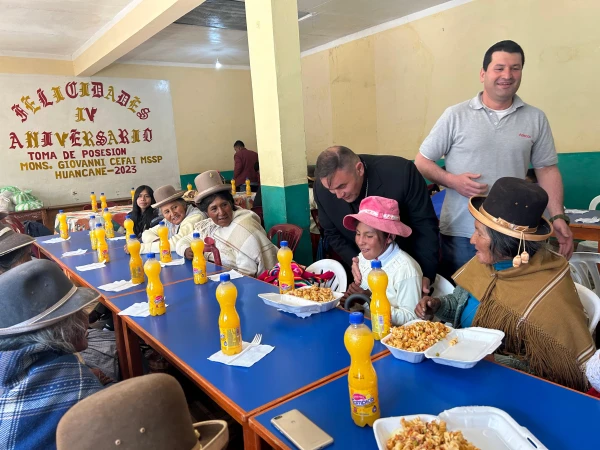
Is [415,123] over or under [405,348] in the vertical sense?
over

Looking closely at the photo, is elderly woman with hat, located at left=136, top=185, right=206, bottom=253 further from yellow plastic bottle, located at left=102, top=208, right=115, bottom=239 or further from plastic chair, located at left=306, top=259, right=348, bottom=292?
plastic chair, located at left=306, top=259, right=348, bottom=292

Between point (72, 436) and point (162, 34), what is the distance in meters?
6.80

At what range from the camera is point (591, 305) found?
1.68 meters

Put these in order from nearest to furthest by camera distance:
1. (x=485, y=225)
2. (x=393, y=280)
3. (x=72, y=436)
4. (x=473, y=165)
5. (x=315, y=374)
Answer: (x=72, y=436), (x=315, y=374), (x=485, y=225), (x=393, y=280), (x=473, y=165)

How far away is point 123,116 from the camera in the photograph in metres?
Answer: 8.27

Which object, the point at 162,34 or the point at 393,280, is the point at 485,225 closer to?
the point at 393,280

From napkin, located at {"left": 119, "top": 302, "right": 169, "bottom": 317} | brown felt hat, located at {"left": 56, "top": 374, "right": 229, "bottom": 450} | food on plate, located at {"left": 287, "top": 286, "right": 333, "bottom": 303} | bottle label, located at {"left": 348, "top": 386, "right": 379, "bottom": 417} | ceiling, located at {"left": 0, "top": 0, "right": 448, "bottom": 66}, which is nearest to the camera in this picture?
brown felt hat, located at {"left": 56, "top": 374, "right": 229, "bottom": 450}

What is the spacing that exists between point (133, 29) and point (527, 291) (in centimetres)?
516

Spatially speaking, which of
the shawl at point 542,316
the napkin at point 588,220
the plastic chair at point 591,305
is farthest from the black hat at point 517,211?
the napkin at point 588,220

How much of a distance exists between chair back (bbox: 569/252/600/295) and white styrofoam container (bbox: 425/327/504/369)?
118 centimetres

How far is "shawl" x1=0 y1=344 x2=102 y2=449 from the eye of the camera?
48.9 inches

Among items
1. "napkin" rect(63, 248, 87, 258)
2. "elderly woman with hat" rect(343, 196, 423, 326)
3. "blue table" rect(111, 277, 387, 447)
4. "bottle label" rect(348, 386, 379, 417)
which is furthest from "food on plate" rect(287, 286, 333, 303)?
"napkin" rect(63, 248, 87, 258)

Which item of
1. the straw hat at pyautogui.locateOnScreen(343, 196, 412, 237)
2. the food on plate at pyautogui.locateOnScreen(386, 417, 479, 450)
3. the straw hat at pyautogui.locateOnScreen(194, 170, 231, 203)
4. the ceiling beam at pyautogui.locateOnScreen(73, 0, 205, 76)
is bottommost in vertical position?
the food on plate at pyautogui.locateOnScreen(386, 417, 479, 450)

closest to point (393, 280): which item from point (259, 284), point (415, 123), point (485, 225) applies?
point (485, 225)
